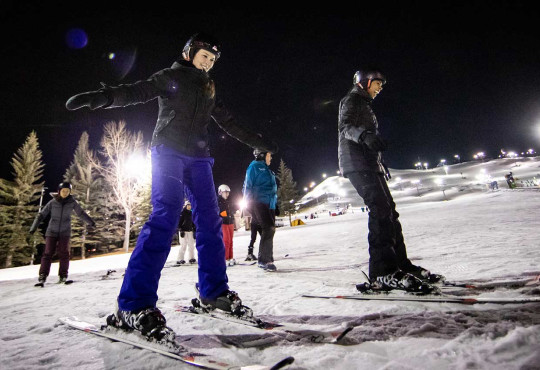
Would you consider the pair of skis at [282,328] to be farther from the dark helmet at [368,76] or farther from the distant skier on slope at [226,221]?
the distant skier on slope at [226,221]

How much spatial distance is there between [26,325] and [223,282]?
184cm

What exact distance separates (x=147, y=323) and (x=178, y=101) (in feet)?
5.75

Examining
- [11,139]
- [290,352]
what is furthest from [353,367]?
[11,139]

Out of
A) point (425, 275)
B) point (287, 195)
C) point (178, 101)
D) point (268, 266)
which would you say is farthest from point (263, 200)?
point (287, 195)

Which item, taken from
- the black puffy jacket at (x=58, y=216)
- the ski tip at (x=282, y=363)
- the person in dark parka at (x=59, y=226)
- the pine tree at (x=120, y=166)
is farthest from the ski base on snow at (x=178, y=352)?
the pine tree at (x=120, y=166)

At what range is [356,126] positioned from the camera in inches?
124

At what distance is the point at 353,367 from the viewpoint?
1.29 meters

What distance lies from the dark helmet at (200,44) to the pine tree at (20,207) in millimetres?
28838

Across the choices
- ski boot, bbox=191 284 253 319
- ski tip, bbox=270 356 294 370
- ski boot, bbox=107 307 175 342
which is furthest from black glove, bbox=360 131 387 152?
ski boot, bbox=107 307 175 342

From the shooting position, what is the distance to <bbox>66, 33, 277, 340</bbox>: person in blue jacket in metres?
1.90

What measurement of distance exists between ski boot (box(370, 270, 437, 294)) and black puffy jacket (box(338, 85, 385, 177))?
1168mm

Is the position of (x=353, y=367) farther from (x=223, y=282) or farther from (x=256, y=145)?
(x=256, y=145)

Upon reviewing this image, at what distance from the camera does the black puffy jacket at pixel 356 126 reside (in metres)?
3.13

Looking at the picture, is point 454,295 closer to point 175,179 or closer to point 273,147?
point 273,147
